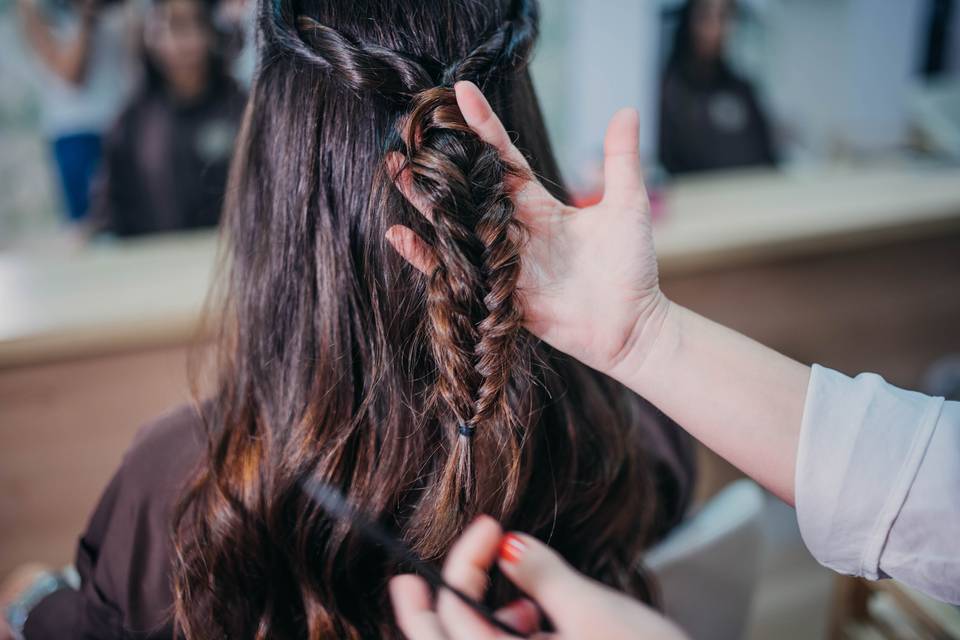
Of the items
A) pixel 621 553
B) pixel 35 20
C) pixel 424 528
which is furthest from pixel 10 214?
pixel 621 553

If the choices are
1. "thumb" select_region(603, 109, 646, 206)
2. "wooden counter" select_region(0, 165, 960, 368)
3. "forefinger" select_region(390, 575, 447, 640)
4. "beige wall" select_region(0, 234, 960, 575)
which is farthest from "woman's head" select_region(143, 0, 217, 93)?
"forefinger" select_region(390, 575, 447, 640)

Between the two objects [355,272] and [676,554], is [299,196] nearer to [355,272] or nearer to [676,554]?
[355,272]

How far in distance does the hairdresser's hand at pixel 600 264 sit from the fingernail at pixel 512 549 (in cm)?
18

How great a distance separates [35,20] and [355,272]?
3.35 ft

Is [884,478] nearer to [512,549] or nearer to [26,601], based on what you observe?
[512,549]

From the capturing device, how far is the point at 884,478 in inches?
21.4

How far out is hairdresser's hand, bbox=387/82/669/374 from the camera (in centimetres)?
56

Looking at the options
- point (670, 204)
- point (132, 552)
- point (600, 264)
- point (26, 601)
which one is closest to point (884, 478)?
point (600, 264)

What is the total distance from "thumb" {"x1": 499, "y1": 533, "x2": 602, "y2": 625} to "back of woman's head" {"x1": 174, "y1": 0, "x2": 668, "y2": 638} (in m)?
0.11

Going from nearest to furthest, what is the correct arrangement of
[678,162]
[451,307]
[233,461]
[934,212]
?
[451,307] < [233,461] < [934,212] < [678,162]

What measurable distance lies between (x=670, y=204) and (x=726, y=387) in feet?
3.92

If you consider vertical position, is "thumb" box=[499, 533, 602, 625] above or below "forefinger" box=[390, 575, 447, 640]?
above

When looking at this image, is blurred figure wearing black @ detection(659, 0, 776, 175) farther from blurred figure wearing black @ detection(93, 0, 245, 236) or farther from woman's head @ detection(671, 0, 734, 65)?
blurred figure wearing black @ detection(93, 0, 245, 236)

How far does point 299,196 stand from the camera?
604 mm
